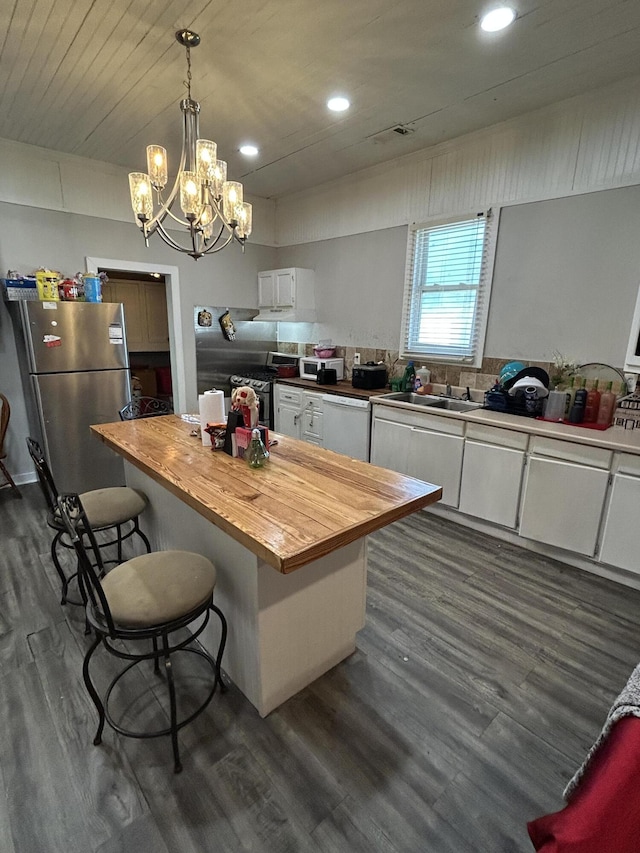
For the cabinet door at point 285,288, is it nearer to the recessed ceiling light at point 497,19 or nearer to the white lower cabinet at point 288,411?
the white lower cabinet at point 288,411

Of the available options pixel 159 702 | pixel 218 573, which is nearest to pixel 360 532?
pixel 218 573

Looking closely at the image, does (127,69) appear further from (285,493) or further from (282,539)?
(282,539)

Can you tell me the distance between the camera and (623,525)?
2436 mm

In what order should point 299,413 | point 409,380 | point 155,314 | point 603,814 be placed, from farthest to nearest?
point 155,314 < point 299,413 < point 409,380 < point 603,814

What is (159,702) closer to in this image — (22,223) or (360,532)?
(360,532)

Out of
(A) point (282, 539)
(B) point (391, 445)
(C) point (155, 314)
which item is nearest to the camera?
(A) point (282, 539)

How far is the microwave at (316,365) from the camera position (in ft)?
15.3

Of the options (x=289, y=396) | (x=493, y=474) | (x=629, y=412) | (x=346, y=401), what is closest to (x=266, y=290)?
(x=289, y=396)

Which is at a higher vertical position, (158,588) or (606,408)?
(606,408)

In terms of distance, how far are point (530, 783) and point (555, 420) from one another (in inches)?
84.0

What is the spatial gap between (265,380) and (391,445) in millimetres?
2004

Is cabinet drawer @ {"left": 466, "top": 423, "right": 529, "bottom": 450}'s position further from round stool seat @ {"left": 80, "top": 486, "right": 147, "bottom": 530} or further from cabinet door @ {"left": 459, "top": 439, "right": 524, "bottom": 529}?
round stool seat @ {"left": 80, "top": 486, "right": 147, "bottom": 530}

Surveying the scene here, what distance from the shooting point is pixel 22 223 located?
144 inches

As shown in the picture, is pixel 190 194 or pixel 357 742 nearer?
pixel 357 742
